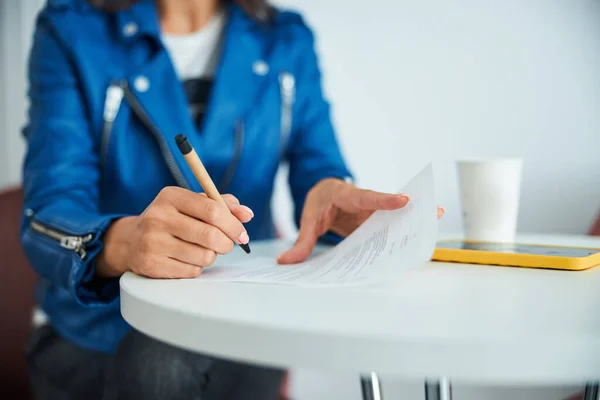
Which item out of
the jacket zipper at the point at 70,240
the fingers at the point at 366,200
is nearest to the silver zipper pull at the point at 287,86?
the fingers at the point at 366,200

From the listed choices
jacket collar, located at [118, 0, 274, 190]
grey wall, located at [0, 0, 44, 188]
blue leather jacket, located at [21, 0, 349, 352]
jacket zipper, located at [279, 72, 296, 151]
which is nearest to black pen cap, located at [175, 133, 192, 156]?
blue leather jacket, located at [21, 0, 349, 352]

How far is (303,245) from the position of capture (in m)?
0.76

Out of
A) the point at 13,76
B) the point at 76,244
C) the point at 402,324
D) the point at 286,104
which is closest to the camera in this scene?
the point at 402,324

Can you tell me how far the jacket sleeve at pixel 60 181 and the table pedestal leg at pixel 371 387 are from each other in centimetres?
30

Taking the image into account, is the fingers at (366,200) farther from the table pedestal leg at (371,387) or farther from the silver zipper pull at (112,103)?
the silver zipper pull at (112,103)

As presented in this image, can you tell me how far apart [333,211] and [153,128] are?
39 cm

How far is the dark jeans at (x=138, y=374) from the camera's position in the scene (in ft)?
2.77

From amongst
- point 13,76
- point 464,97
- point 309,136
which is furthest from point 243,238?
point 13,76

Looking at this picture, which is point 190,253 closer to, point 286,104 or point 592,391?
point 592,391

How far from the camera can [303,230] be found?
0.79 metres

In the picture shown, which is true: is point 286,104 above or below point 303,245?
above

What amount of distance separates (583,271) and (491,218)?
0.18 m

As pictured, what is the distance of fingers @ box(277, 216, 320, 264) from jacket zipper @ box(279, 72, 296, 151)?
407 mm

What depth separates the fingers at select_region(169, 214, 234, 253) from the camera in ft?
1.96
